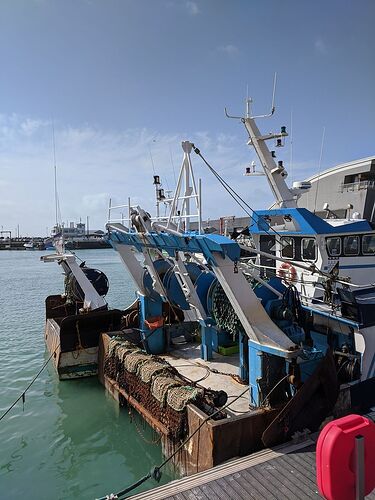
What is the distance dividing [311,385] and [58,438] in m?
5.63

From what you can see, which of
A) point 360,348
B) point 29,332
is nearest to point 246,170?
point 360,348

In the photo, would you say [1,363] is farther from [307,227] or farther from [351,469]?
[351,469]

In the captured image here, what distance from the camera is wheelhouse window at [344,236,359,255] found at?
9188mm

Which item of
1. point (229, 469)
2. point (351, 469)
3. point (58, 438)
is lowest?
point (58, 438)

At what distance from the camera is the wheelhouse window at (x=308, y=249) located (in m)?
9.24

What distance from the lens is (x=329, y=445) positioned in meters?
2.88

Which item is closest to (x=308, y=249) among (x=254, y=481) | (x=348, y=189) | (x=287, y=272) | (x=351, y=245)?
(x=287, y=272)

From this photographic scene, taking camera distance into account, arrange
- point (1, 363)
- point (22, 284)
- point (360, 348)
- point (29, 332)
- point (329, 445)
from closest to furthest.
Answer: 1. point (329, 445)
2. point (360, 348)
3. point (1, 363)
4. point (29, 332)
5. point (22, 284)

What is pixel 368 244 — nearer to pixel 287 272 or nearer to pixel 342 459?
pixel 287 272

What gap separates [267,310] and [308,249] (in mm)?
2756

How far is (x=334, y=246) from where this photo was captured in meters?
9.14

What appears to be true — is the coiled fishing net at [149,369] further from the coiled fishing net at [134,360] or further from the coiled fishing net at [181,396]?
the coiled fishing net at [181,396]

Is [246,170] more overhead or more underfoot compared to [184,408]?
more overhead

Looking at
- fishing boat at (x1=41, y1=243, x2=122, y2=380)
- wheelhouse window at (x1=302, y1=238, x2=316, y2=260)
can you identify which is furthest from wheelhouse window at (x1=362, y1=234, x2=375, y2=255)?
fishing boat at (x1=41, y1=243, x2=122, y2=380)
